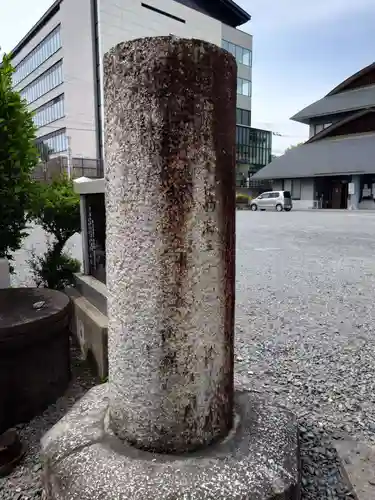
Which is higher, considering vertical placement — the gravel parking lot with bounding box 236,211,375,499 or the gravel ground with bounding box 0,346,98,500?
the gravel parking lot with bounding box 236,211,375,499

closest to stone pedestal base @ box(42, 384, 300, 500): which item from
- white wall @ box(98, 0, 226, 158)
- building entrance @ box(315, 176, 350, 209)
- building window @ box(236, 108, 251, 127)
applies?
building entrance @ box(315, 176, 350, 209)

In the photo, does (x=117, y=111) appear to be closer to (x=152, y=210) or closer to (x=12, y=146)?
(x=152, y=210)

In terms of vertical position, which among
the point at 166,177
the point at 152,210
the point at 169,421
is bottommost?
the point at 169,421

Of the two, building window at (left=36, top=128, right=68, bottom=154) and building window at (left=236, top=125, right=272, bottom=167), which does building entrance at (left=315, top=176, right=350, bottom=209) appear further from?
building window at (left=36, top=128, right=68, bottom=154)

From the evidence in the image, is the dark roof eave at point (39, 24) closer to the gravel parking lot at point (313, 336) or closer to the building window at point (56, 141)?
the building window at point (56, 141)

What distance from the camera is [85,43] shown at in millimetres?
34562

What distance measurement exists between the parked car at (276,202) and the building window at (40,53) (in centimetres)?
2482

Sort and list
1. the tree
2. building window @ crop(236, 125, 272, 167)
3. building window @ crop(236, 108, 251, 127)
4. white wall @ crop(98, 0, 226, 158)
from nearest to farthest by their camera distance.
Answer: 1. the tree
2. white wall @ crop(98, 0, 226, 158)
3. building window @ crop(236, 108, 251, 127)
4. building window @ crop(236, 125, 272, 167)

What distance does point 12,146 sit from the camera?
3.00 meters

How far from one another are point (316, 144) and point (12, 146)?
3223 cm

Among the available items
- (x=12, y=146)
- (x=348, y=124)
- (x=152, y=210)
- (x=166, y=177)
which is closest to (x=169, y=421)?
(x=152, y=210)

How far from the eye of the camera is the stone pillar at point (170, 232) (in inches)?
50.3

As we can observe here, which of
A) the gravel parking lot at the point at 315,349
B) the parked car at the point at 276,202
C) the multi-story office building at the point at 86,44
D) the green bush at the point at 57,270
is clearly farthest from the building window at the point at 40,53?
the green bush at the point at 57,270

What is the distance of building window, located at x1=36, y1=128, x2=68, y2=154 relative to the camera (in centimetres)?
3843
